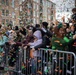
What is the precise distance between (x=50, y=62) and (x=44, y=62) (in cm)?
25

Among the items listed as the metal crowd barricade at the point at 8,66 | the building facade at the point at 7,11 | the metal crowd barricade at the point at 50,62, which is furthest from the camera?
the building facade at the point at 7,11

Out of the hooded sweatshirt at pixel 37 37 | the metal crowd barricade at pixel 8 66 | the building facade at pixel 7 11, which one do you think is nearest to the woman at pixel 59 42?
the hooded sweatshirt at pixel 37 37

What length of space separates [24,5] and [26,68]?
21218 millimetres

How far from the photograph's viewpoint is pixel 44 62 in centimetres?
644

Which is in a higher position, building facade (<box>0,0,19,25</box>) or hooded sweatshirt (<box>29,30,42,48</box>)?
building facade (<box>0,0,19,25</box>)

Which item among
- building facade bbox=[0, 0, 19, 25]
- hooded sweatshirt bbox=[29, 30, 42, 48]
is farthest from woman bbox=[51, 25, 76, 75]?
building facade bbox=[0, 0, 19, 25]

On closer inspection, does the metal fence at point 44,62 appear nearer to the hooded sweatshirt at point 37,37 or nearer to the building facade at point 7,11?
the hooded sweatshirt at point 37,37

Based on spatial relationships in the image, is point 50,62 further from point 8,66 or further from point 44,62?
point 8,66

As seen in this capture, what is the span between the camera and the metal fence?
18.5ft

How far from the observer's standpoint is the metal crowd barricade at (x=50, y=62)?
5.59 metres

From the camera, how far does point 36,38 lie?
7.18 meters

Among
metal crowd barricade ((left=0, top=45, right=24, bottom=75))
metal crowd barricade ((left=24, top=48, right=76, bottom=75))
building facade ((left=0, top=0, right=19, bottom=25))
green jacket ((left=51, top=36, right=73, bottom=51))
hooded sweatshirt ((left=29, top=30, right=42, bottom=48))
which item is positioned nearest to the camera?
metal crowd barricade ((left=24, top=48, right=76, bottom=75))

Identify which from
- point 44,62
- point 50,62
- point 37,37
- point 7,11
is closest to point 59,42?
point 50,62

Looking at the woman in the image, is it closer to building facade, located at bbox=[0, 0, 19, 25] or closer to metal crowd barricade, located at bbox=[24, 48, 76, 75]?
metal crowd barricade, located at bbox=[24, 48, 76, 75]
